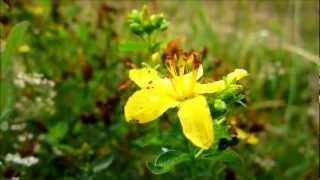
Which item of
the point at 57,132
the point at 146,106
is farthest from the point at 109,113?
the point at 146,106

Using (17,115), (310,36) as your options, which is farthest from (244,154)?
(310,36)

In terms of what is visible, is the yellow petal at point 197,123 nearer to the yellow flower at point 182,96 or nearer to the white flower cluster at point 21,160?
the yellow flower at point 182,96

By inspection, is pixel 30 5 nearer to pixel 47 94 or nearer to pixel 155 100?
pixel 47 94

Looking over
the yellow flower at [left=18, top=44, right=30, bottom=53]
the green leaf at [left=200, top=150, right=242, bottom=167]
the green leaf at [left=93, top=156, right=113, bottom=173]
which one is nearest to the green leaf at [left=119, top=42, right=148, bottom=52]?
the green leaf at [left=93, top=156, right=113, bottom=173]

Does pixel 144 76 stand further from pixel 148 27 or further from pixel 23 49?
pixel 23 49

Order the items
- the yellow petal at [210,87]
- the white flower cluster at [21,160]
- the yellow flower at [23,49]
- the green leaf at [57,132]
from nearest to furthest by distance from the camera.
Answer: the yellow petal at [210,87], the white flower cluster at [21,160], the green leaf at [57,132], the yellow flower at [23,49]

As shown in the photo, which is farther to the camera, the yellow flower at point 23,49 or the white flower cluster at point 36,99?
the yellow flower at point 23,49

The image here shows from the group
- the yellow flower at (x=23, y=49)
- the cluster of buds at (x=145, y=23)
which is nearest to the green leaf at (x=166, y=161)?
the cluster of buds at (x=145, y=23)

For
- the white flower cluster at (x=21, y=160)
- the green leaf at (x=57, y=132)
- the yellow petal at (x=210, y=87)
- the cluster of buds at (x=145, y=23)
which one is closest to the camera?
the yellow petal at (x=210, y=87)
